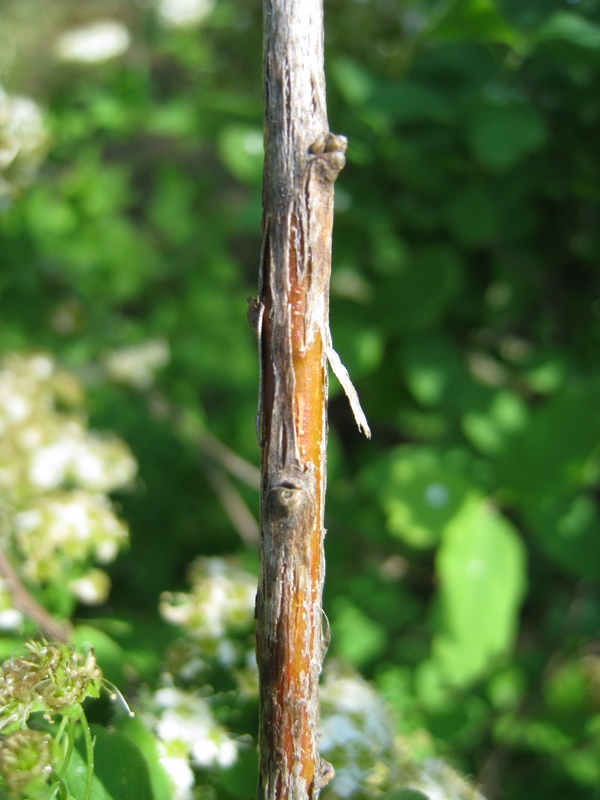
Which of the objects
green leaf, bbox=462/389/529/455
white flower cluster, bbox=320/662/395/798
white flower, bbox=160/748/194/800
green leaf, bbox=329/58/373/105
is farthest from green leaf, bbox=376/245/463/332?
white flower, bbox=160/748/194/800

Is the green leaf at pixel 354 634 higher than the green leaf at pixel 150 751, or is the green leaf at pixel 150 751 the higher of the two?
the green leaf at pixel 354 634

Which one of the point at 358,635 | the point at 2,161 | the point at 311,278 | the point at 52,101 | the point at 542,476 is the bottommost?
the point at 311,278

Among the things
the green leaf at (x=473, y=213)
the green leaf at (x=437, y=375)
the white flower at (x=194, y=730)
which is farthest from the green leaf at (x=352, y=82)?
the white flower at (x=194, y=730)

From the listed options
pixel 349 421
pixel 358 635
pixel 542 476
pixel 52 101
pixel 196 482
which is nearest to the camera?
pixel 542 476

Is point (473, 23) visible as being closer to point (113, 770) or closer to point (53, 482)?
point (53, 482)

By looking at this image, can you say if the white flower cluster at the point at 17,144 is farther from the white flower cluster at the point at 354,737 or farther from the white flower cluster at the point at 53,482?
the white flower cluster at the point at 354,737

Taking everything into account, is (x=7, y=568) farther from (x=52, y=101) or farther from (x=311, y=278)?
(x=52, y=101)

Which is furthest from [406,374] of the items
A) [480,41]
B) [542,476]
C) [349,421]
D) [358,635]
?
[349,421]
